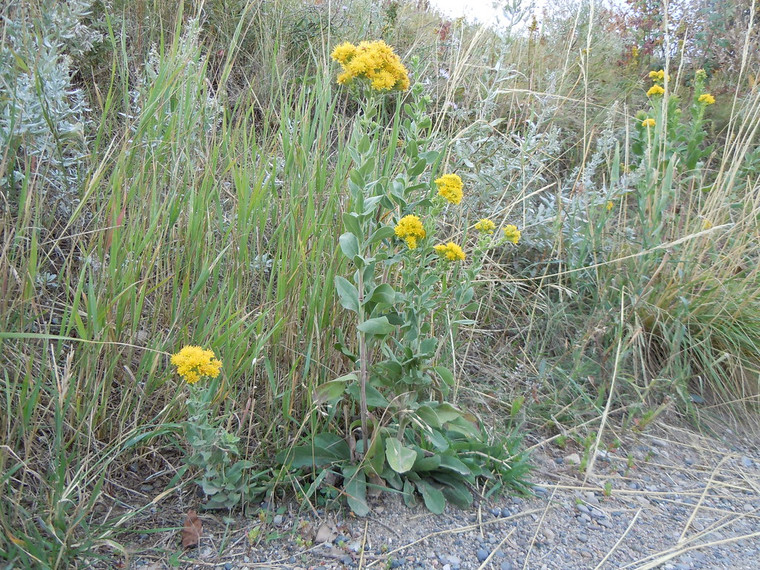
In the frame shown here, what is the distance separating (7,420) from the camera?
1.43m

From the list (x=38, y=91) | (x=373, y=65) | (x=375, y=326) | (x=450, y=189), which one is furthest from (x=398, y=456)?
(x=38, y=91)

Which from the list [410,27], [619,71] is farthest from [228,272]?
[619,71]

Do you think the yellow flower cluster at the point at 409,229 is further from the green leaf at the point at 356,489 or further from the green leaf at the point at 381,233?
the green leaf at the point at 356,489

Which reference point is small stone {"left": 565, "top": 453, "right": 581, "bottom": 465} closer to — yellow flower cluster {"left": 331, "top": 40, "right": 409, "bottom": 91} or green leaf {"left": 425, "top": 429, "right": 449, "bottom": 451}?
green leaf {"left": 425, "top": 429, "right": 449, "bottom": 451}

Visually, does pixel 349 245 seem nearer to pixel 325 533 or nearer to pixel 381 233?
pixel 381 233

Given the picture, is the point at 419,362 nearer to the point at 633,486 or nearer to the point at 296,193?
the point at 296,193

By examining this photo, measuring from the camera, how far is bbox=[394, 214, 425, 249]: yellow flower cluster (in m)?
1.55

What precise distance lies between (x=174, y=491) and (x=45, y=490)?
0.32 metres

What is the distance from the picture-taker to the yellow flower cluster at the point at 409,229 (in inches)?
61.2

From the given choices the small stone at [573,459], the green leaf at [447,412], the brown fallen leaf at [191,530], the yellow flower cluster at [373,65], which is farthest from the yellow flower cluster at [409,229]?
the small stone at [573,459]

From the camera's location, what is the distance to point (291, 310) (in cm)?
182

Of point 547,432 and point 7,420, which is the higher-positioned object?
point 7,420

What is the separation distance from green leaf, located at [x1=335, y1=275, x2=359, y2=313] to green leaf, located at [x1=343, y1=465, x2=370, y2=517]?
17.7 inches

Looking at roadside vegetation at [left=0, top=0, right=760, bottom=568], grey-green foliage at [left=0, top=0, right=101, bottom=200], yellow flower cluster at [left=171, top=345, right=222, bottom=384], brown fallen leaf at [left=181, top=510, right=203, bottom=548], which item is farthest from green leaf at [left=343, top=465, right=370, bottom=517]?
grey-green foliage at [left=0, top=0, right=101, bottom=200]
